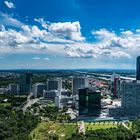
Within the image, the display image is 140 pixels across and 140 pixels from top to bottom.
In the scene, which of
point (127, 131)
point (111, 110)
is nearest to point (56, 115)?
point (111, 110)

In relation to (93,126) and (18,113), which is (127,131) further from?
(18,113)

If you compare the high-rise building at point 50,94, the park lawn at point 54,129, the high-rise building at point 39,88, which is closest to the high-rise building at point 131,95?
the park lawn at point 54,129

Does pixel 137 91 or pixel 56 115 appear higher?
pixel 137 91

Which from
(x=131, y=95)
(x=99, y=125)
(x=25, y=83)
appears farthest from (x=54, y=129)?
(x=25, y=83)

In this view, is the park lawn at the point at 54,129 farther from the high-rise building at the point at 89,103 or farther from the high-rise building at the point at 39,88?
the high-rise building at the point at 39,88

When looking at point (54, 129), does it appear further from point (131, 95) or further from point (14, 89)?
point (14, 89)
